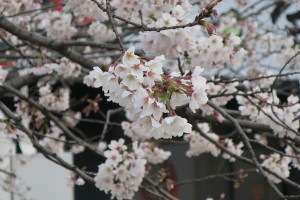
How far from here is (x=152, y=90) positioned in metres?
1.49

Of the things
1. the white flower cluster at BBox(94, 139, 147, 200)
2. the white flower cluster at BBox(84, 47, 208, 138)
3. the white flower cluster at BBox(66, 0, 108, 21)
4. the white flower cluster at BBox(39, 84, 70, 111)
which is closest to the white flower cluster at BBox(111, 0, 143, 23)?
the white flower cluster at BBox(66, 0, 108, 21)

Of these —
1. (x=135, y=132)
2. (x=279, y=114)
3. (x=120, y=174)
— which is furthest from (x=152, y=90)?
(x=135, y=132)

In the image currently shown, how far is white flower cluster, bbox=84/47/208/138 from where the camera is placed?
1443 mm

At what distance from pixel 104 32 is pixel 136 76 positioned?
3474mm

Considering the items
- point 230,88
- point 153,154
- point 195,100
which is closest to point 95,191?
point 153,154

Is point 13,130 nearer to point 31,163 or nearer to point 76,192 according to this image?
point 31,163

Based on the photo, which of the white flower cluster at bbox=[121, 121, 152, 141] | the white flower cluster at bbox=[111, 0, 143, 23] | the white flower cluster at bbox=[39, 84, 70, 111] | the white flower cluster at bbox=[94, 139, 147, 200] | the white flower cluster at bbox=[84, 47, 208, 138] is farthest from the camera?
the white flower cluster at bbox=[121, 121, 152, 141]

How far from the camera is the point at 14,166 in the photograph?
18.1 feet

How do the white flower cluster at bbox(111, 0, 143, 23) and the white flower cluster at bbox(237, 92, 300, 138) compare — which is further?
the white flower cluster at bbox(237, 92, 300, 138)

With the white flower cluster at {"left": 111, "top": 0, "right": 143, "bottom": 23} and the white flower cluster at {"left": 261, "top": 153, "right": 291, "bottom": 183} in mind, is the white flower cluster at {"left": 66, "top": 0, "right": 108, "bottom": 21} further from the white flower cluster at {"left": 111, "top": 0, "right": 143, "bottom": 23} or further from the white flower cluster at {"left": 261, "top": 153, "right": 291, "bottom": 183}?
the white flower cluster at {"left": 261, "top": 153, "right": 291, "bottom": 183}

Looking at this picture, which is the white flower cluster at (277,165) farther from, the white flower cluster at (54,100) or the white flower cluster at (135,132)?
the white flower cluster at (54,100)

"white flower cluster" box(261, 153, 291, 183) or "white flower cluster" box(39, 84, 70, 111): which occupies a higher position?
"white flower cluster" box(39, 84, 70, 111)

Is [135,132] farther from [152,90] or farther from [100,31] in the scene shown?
[152,90]

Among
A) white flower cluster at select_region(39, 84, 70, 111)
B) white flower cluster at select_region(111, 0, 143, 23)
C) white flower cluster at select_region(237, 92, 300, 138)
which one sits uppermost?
white flower cluster at select_region(39, 84, 70, 111)
